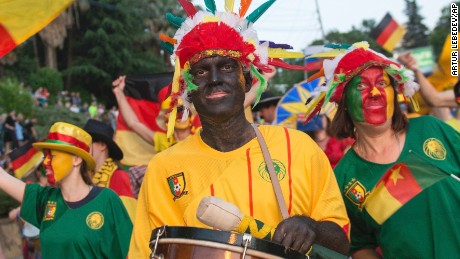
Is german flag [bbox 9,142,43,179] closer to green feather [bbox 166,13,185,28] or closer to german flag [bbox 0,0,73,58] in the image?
german flag [bbox 0,0,73,58]

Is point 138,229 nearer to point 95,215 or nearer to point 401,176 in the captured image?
point 401,176

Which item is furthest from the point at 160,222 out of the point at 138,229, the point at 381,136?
the point at 381,136

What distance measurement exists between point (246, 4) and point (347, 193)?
4.84 feet

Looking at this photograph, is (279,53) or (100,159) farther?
(100,159)

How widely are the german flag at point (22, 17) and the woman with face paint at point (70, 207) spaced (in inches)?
45.8

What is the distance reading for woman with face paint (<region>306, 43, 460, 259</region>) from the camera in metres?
4.05

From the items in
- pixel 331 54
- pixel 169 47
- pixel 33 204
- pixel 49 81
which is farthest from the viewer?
pixel 49 81

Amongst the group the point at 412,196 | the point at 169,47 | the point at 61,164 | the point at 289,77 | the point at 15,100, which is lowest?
the point at 289,77

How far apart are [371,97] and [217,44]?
151 cm

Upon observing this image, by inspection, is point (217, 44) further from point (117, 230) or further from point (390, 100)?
point (117, 230)

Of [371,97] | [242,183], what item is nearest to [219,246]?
[242,183]

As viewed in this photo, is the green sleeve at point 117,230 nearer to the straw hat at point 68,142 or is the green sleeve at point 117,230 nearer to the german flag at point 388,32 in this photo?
the straw hat at point 68,142

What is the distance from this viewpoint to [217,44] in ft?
10.9

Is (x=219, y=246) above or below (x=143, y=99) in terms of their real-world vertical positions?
above
